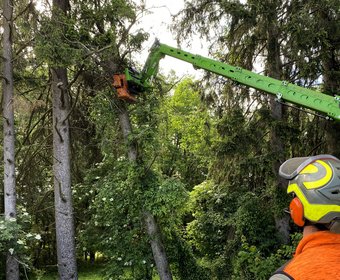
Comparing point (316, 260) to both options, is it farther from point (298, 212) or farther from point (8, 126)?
point (8, 126)

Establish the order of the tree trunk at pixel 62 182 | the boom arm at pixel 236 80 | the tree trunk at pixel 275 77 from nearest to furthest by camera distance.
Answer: the boom arm at pixel 236 80 → the tree trunk at pixel 62 182 → the tree trunk at pixel 275 77

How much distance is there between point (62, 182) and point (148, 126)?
265 centimetres

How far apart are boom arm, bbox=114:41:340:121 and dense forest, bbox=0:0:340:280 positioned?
1.91ft

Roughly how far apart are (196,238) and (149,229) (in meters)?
5.98

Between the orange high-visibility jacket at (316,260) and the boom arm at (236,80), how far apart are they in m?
5.68

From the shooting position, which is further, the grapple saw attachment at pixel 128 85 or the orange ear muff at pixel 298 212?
the grapple saw attachment at pixel 128 85

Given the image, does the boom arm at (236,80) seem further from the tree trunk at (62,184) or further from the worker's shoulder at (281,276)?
the worker's shoulder at (281,276)

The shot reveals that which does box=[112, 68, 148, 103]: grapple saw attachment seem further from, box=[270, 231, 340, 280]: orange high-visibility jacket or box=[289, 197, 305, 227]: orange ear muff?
box=[270, 231, 340, 280]: orange high-visibility jacket

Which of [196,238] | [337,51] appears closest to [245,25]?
[337,51]

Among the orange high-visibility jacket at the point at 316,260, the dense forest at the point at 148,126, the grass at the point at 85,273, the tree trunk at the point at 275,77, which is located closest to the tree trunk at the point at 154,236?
the dense forest at the point at 148,126

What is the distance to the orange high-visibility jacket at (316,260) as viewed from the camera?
1.37 metres

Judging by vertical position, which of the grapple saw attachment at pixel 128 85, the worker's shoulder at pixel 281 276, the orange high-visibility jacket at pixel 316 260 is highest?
the grapple saw attachment at pixel 128 85

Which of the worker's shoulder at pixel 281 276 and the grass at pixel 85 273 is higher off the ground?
the worker's shoulder at pixel 281 276

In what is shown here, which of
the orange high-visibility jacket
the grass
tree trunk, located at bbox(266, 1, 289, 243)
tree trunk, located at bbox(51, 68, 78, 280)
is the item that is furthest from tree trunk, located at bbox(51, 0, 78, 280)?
the grass
